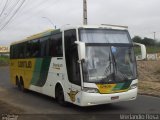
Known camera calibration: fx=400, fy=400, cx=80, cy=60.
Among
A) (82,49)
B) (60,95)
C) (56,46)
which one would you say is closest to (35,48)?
(56,46)

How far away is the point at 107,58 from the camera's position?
13.6 meters

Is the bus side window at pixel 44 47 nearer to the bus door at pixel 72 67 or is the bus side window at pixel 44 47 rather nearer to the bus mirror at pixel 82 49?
the bus door at pixel 72 67

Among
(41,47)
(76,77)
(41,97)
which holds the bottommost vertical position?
(41,97)

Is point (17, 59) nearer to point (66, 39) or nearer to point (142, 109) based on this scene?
point (66, 39)

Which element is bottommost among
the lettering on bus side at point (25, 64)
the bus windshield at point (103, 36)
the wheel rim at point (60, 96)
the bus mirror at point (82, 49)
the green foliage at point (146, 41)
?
the wheel rim at point (60, 96)

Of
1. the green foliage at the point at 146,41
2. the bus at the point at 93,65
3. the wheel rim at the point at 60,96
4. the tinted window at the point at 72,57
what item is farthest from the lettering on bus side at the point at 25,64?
the green foliage at the point at 146,41

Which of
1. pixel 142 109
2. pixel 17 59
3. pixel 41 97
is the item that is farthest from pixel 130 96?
pixel 17 59

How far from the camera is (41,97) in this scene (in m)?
18.9

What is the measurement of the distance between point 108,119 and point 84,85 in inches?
63.2

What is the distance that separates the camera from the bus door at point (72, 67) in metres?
13.6

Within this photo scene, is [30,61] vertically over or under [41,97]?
over

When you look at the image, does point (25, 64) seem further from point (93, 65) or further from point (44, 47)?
point (93, 65)

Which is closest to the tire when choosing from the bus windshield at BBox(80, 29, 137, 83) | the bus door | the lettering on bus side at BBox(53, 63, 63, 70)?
the lettering on bus side at BBox(53, 63, 63, 70)

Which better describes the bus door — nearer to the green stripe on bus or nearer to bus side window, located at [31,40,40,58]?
the green stripe on bus
